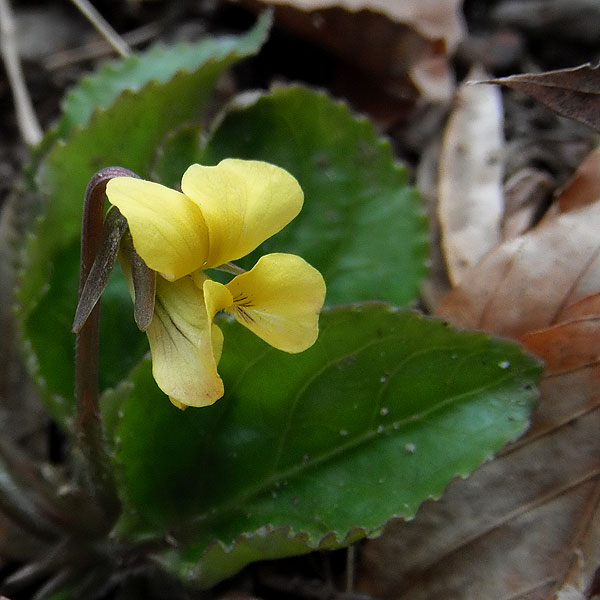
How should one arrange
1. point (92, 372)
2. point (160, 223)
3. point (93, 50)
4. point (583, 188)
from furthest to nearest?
point (93, 50) < point (583, 188) < point (92, 372) < point (160, 223)

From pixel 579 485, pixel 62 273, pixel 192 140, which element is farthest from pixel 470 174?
pixel 62 273

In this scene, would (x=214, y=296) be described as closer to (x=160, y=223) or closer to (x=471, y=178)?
(x=160, y=223)

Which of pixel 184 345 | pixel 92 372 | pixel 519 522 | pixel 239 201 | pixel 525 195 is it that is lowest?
pixel 519 522

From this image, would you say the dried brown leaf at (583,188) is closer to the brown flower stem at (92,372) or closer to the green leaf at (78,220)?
the green leaf at (78,220)

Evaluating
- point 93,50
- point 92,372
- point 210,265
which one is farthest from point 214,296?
point 93,50

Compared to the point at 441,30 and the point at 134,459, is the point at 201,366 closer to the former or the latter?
the point at 134,459

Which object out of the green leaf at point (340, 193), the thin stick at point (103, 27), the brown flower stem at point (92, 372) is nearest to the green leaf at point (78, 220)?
the green leaf at point (340, 193)
